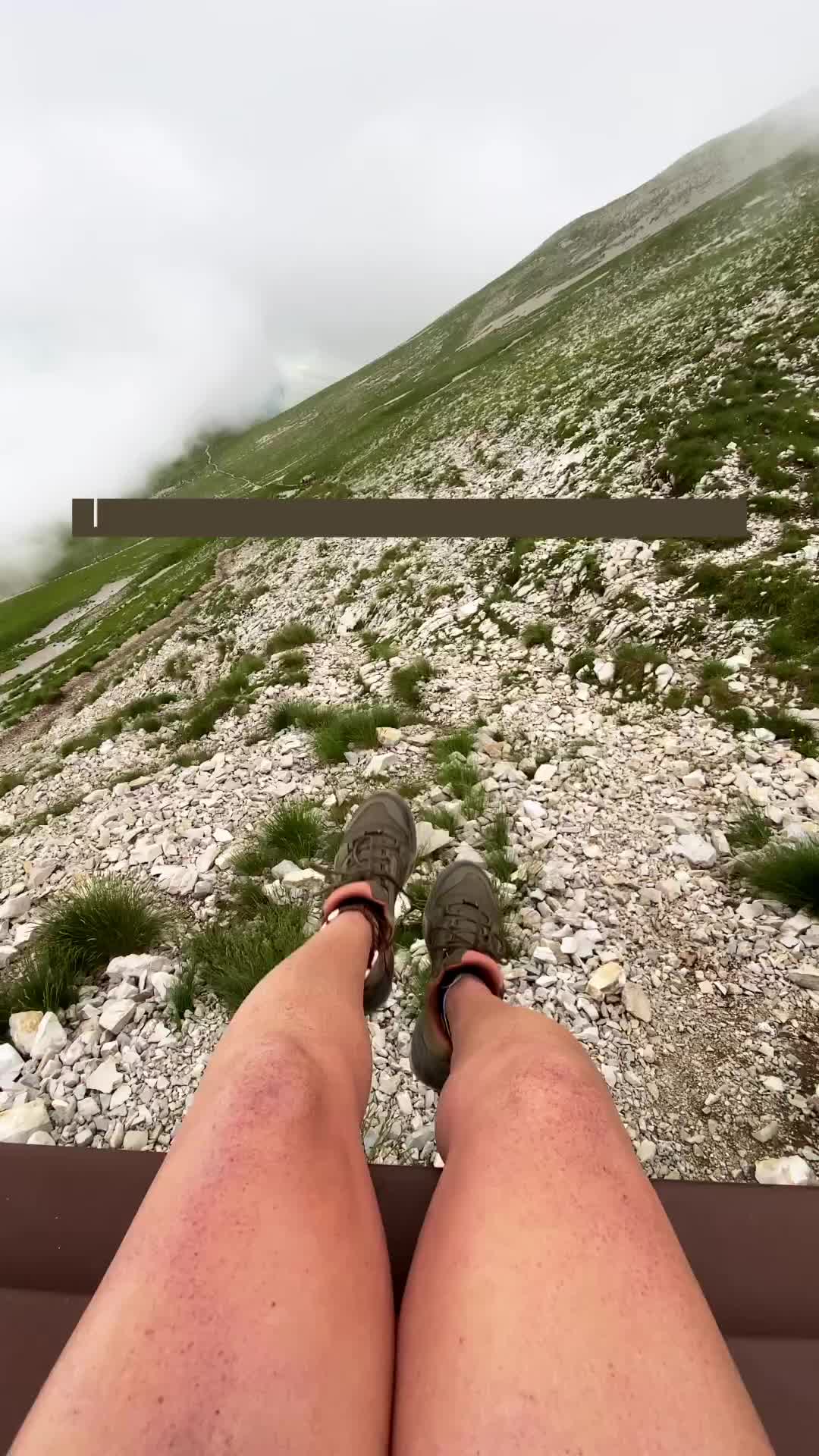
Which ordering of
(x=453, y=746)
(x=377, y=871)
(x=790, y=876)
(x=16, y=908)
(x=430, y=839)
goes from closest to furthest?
(x=790, y=876) → (x=377, y=871) → (x=430, y=839) → (x=16, y=908) → (x=453, y=746)

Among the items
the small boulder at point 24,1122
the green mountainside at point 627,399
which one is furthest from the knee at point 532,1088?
the green mountainside at point 627,399

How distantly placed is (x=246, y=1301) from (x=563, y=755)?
17.5 feet

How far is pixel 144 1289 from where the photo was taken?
1324 millimetres

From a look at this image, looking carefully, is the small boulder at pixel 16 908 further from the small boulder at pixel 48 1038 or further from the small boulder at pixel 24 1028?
the small boulder at pixel 48 1038

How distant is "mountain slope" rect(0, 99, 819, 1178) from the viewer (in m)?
3.38

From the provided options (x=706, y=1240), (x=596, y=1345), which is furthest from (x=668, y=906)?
(x=596, y=1345)

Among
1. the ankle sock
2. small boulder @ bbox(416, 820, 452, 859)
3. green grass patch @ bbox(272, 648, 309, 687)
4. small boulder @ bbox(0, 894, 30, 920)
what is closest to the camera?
the ankle sock

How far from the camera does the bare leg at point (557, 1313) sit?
1.17m

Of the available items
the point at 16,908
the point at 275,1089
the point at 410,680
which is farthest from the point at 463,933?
the point at 410,680

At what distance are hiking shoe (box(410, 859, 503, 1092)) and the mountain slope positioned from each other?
28 cm

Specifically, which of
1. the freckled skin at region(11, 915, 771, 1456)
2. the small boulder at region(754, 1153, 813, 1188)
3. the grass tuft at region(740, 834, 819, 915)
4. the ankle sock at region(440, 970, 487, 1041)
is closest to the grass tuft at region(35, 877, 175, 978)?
the ankle sock at region(440, 970, 487, 1041)

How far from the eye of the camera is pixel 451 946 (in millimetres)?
3600

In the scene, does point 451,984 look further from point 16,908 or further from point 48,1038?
point 16,908

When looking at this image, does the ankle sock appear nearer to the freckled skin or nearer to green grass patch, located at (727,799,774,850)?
the freckled skin
